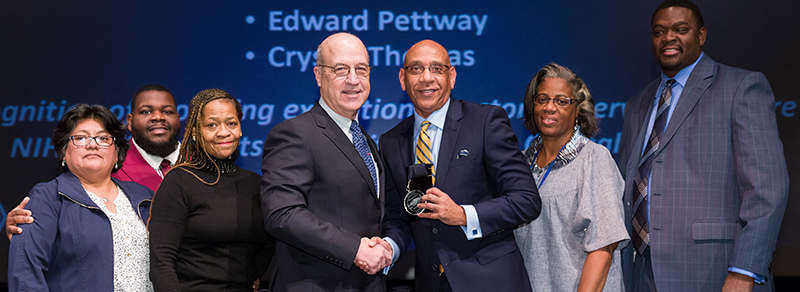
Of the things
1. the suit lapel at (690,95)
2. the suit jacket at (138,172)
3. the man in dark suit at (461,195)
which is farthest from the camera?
the suit jacket at (138,172)

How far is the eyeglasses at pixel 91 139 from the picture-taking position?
8.79 feet

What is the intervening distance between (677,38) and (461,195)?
5.00ft

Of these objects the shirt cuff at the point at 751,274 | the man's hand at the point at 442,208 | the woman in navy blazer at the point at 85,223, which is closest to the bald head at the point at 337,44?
the man's hand at the point at 442,208

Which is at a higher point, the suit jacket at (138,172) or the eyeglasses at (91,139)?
the eyeglasses at (91,139)

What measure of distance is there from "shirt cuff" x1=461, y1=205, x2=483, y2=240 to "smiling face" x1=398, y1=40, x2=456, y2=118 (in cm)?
58

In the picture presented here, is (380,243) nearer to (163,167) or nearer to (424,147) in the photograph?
(424,147)

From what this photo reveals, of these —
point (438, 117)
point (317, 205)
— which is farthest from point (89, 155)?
point (438, 117)

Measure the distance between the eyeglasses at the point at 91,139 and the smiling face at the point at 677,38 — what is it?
290 cm

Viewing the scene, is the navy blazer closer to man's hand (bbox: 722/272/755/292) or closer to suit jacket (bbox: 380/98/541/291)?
suit jacket (bbox: 380/98/541/291)

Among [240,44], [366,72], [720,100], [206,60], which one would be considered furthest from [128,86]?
[720,100]

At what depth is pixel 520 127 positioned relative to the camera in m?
5.01

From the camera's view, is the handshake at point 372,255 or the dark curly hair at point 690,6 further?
the dark curly hair at point 690,6

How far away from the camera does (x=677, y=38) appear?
119 inches

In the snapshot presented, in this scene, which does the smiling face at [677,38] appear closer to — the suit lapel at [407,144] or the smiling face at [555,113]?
the smiling face at [555,113]
